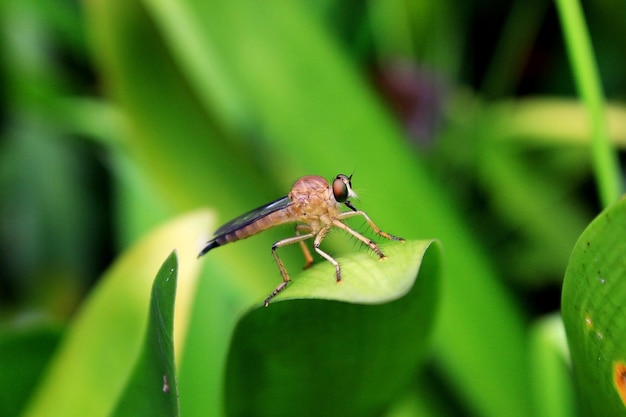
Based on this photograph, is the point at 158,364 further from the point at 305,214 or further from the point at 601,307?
the point at 305,214

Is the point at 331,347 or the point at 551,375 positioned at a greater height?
the point at 331,347

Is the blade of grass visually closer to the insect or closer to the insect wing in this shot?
the insect

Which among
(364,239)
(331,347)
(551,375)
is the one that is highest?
(364,239)

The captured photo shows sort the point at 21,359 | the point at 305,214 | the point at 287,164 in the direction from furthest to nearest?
the point at 287,164 < the point at 305,214 < the point at 21,359

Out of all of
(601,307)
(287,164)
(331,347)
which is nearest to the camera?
(601,307)

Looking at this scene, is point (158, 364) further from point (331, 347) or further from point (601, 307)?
point (601, 307)

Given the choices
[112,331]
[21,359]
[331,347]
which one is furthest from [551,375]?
[21,359]

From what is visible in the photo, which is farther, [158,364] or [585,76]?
[585,76]
